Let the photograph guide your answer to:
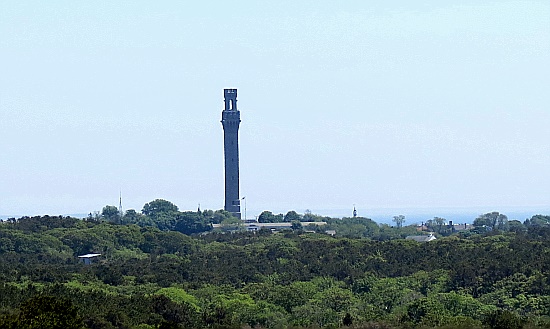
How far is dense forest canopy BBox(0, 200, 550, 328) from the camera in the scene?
68.3 meters

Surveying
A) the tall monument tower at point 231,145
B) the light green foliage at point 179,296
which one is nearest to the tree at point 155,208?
the tall monument tower at point 231,145

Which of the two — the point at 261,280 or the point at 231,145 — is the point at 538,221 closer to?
the point at 231,145

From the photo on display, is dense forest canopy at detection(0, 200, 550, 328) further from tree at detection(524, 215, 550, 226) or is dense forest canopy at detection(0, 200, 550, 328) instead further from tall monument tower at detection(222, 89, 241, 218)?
tree at detection(524, 215, 550, 226)

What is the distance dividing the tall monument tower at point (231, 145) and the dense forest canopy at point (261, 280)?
157 feet

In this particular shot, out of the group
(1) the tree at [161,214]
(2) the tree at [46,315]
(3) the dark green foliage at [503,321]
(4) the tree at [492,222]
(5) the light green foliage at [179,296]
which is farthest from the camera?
(4) the tree at [492,222]

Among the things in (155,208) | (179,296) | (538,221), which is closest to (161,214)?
(155,208)

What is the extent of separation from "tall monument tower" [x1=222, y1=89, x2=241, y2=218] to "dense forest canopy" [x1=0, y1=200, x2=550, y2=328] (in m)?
47.9

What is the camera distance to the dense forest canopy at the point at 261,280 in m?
68.3

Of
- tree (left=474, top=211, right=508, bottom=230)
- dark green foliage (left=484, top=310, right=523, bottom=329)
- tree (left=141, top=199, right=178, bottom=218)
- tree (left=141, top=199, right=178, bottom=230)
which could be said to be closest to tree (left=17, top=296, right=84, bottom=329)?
dark green foliage (left=484, top=310, right=523, bottom=329)

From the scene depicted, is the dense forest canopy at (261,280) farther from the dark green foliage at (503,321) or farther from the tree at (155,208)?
the tree at (155,208)

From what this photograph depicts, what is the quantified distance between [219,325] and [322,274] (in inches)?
1124

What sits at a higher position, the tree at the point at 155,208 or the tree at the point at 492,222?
the tree at the point at 155,208

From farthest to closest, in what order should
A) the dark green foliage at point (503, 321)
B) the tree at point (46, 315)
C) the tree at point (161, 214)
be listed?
1. the tree at point (161, 214)
2. the dark green foliage at point (503, 321)
3. the tree at point (46, 315)

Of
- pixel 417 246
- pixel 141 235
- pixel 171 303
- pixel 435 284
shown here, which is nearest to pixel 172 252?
pixel 141 235
